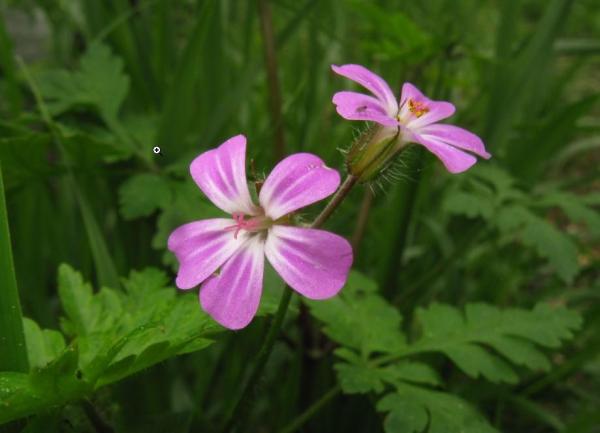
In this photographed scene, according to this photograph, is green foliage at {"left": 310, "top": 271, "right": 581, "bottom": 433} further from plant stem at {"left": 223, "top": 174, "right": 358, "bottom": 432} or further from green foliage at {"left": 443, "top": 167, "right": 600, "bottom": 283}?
green foliage at {"left": 443, "top": 167, "right": 600, "bottom": 283}

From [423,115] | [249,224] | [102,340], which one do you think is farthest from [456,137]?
[102,340]

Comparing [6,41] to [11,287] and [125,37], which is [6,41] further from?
[11,287]

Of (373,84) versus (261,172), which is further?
(261,172)

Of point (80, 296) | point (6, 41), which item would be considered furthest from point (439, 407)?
point (6, 41)

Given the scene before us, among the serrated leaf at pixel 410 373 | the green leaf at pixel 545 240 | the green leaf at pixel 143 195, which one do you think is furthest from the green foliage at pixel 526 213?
the green leaf at pixel 143 195

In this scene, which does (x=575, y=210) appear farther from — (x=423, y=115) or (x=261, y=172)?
(x=423, y=115)

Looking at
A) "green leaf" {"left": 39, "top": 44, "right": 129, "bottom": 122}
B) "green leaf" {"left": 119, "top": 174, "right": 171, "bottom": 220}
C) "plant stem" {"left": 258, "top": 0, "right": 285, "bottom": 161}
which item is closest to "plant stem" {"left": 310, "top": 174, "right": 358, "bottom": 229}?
"green leaf" {"left": 119, "top": 174, "right": 171, "bottom": 220}
